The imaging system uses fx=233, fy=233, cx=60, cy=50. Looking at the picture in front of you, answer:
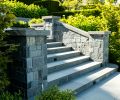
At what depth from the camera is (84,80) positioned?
23.0 feet

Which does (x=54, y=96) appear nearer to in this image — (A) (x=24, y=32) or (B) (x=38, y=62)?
(B) (x=38, y=62)

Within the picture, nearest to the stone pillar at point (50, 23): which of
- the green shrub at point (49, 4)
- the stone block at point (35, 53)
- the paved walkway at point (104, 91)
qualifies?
the paved walkway at point (104, 91)

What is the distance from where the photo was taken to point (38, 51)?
516 centimetres

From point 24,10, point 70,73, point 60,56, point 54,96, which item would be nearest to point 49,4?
point 24,10

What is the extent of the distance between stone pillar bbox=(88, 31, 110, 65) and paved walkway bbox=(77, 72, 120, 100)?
4.84ft

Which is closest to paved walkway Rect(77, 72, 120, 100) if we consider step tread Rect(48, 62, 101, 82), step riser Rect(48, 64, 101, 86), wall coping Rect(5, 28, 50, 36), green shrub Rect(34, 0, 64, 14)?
step riser Rect(48, 64, 101, 86)

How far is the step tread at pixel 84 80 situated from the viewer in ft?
20.6

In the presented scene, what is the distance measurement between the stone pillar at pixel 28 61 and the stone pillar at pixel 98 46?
4090 millimetres

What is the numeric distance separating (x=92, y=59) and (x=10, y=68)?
4.70 m

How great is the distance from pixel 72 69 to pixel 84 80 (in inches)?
26.5

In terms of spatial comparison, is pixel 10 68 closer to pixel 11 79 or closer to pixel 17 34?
pixel 11 79

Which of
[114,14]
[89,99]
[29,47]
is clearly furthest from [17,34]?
[114,14]

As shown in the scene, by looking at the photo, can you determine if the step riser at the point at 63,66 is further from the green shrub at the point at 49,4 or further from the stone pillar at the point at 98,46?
the green shrub at the point at 49,4

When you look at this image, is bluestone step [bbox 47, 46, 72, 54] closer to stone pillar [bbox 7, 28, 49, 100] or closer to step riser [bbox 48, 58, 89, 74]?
step riser [bbox 48, 58, 89, 74]
